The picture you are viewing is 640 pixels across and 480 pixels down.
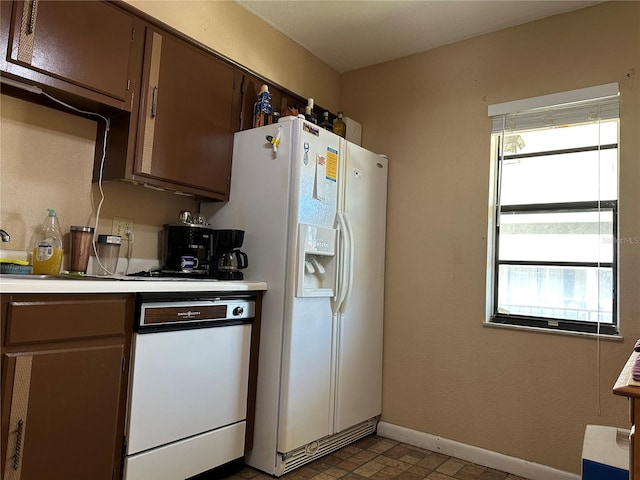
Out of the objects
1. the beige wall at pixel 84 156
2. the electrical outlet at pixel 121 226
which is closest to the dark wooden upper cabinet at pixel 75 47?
the beige wall at pixel 84 156

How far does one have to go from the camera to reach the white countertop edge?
56.9 inches

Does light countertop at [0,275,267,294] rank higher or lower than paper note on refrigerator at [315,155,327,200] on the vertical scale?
lower

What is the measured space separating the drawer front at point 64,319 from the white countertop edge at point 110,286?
0.15 feet

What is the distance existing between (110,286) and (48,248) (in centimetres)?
48

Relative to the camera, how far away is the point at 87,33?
6.22 feet

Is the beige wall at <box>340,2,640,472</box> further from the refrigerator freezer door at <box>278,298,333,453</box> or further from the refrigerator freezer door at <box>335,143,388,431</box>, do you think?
the refrigerator freezer door at <box>278,298,333,453</box>

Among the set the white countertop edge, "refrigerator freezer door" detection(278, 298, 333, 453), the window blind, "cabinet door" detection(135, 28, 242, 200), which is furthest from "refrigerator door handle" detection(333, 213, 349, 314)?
the window blind

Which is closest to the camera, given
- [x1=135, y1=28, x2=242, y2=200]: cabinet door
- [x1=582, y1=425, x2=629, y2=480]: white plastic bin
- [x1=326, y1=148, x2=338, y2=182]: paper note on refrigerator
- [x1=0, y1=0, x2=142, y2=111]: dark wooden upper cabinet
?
[x1=582, y1=425, x2=629, y2=480]: white plastic bin

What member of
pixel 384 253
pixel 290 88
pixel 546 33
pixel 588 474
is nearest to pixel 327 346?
pixel 384 253

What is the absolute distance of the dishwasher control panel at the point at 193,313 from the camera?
5.93 feet

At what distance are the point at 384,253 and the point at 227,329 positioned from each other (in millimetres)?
1311

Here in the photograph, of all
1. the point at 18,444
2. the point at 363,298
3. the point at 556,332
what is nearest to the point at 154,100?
the point at 18,444

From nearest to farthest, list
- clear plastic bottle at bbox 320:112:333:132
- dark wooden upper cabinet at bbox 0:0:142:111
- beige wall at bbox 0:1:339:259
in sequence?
1. dark wooden upper cabinet at bbox 0:0:142:111
2. beige wall at bbox 0:1:339:259
3. clear plastic bottle at bbox 320:112:333:132

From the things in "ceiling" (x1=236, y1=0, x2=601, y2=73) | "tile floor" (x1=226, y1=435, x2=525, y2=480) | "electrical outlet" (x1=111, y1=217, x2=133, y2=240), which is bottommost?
"tile floor" (x1=226, y1=435, x2=525, y2=480)
